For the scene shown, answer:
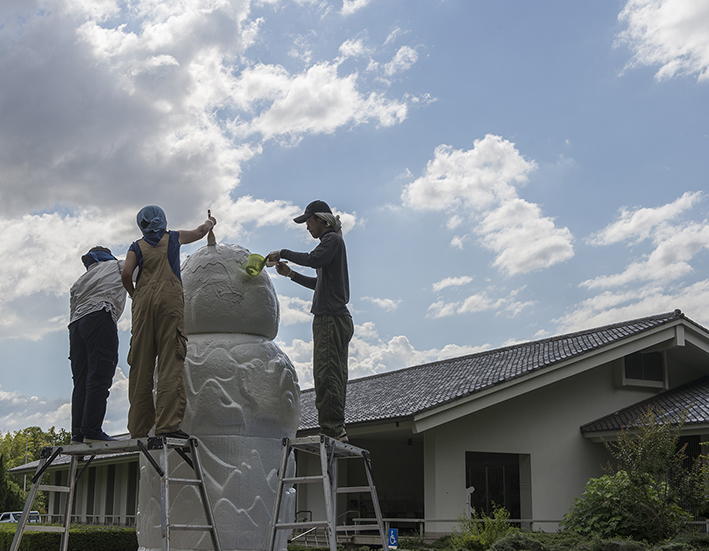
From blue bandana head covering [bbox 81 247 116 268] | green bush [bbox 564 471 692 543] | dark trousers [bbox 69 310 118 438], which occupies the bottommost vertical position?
green bush [bbox 564 471 692 543]

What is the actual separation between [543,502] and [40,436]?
65295mm

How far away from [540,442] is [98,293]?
43.5 ft

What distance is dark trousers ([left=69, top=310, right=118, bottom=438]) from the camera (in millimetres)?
7012

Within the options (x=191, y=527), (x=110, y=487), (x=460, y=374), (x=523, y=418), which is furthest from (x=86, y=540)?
(x=191, y=527)

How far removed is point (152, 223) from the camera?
6.74 m

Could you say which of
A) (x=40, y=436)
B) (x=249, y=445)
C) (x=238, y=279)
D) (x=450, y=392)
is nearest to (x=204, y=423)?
(x=249, y=445)

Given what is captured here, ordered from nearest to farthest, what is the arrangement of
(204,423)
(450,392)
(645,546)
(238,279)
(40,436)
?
(204,423), (238,279), (645,546), (450,392), (40,436)

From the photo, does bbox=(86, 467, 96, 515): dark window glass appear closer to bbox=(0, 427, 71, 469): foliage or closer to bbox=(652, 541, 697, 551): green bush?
bbox=(652, 541, 697, 551): green bush

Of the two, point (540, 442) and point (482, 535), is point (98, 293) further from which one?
point (540, 442)

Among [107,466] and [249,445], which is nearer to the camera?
[249,445]

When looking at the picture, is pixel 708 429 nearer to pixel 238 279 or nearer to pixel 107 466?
pixel 238 279

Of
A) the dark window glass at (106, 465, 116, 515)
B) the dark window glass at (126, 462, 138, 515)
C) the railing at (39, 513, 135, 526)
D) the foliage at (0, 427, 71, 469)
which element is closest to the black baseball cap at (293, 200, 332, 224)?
the railing at (39, 513, 135, 526)

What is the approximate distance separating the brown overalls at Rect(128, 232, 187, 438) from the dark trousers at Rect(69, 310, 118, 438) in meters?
0.58

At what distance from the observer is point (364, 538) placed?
1570 cm
